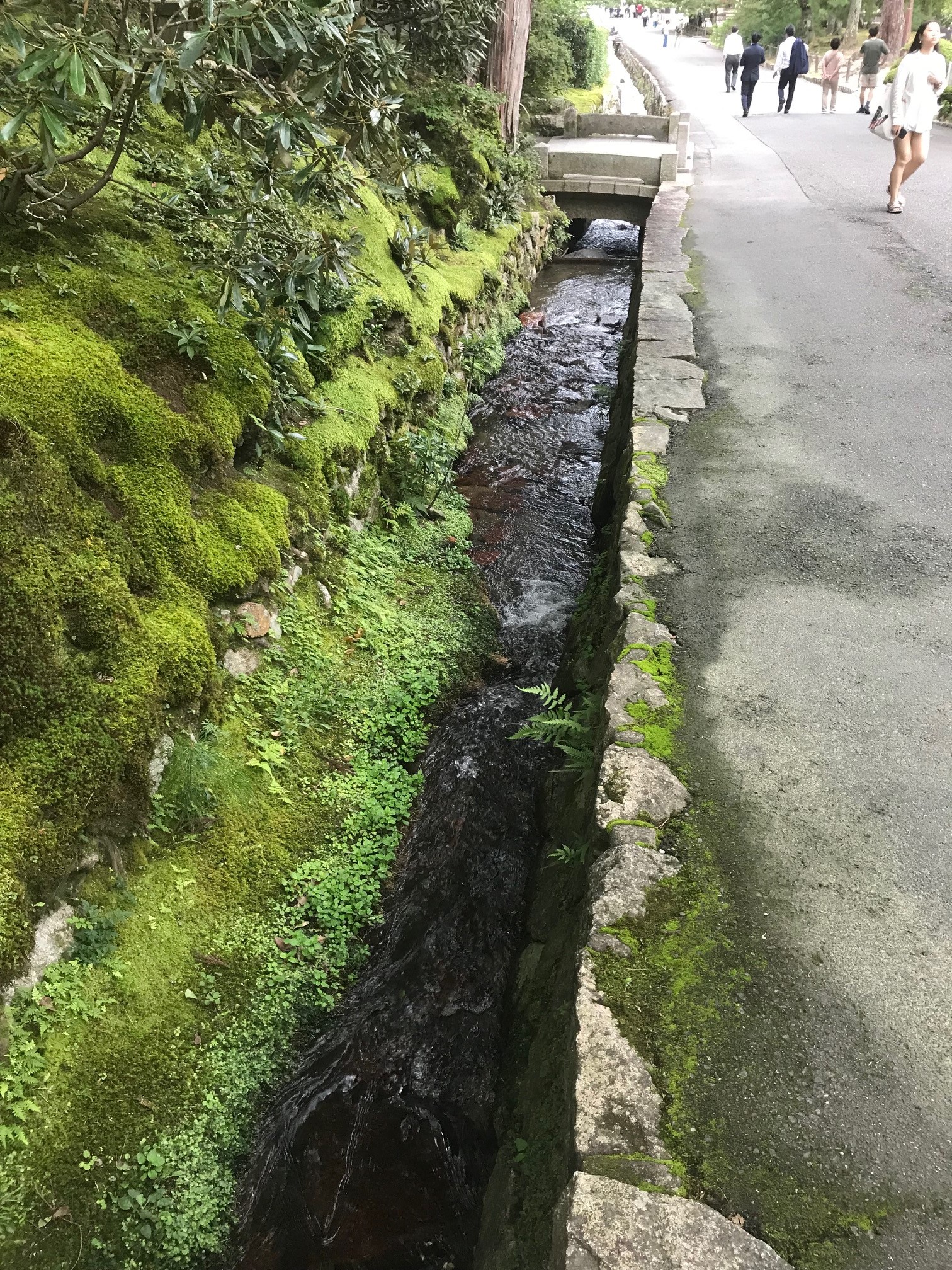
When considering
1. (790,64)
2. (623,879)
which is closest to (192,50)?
(623,879)

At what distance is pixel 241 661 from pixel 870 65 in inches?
1043

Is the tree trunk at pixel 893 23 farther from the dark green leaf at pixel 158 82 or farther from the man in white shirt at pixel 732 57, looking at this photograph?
the dark green leaf at pixel 158 82

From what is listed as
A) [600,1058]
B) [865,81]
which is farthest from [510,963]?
[865,81]

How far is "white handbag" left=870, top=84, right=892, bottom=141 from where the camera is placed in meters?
10.3

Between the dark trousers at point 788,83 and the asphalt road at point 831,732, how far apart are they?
18259mm

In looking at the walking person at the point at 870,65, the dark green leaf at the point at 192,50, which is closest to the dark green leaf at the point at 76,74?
the dark green leaf at the point at 192,50

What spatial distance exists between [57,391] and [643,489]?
3.39 metres

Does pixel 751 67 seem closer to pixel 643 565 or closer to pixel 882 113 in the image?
pixel 882 113

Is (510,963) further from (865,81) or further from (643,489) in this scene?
(865,81)

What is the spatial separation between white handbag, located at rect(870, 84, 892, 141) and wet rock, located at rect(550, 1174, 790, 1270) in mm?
12280

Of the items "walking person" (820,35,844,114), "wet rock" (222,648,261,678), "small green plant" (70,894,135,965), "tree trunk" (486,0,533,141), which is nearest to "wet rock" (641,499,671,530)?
"wet rock" (222,648,261,678)

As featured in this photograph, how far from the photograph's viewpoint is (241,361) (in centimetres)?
479

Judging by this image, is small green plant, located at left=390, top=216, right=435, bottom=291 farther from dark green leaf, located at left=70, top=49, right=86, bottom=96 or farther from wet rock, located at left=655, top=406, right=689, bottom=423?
dark green leaf, located at left=70, top=49, right=86, bottom=96

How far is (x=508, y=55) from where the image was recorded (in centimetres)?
1274
